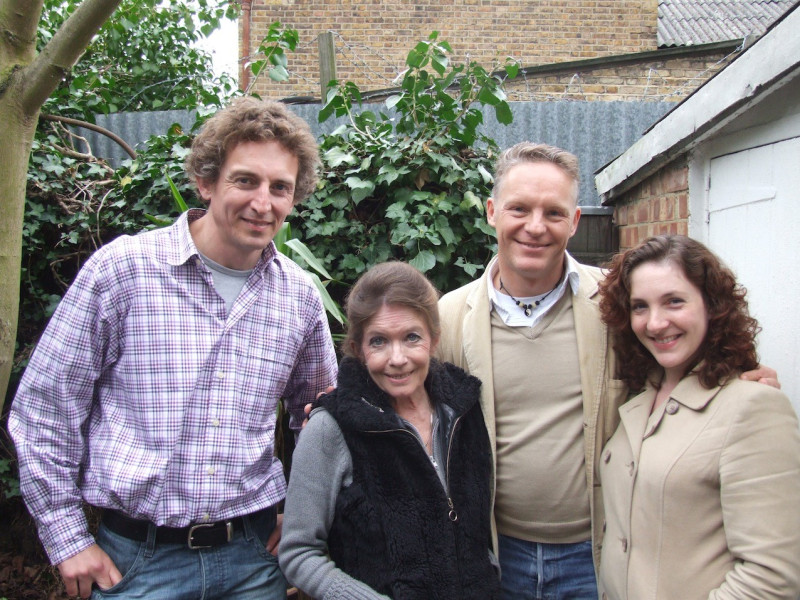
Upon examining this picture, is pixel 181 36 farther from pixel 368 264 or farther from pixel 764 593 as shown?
pixel 764 593

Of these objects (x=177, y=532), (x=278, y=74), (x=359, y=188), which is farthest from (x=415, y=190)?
(x=177, y=532)

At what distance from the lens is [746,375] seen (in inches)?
64.7

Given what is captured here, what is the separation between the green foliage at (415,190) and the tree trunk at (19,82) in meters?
1.66

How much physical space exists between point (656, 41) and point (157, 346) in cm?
977

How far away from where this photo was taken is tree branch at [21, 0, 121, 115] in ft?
7.16

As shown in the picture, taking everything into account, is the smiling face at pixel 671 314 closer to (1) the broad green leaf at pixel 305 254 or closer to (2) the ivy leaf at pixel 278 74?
(1) the broad green leaf at pixel 305 254

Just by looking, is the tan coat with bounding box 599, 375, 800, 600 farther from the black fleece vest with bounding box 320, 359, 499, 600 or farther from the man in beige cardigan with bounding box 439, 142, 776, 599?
the black fleece vest with bounding box 320, 359, 499, 600

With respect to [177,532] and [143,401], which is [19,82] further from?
[177,532]

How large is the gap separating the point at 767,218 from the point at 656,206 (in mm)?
1028

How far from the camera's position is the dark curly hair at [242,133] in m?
1.85

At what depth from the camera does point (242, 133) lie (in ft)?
6.07

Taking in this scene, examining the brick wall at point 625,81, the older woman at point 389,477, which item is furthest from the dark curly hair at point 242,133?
the brick wall at point 625,81

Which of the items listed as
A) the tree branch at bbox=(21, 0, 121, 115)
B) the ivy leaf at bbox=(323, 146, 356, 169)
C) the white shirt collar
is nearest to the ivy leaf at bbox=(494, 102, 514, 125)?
the ivy leaf at bbox=(323, 146, 356, 169)

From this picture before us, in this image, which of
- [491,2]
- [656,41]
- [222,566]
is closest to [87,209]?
[222,566]
